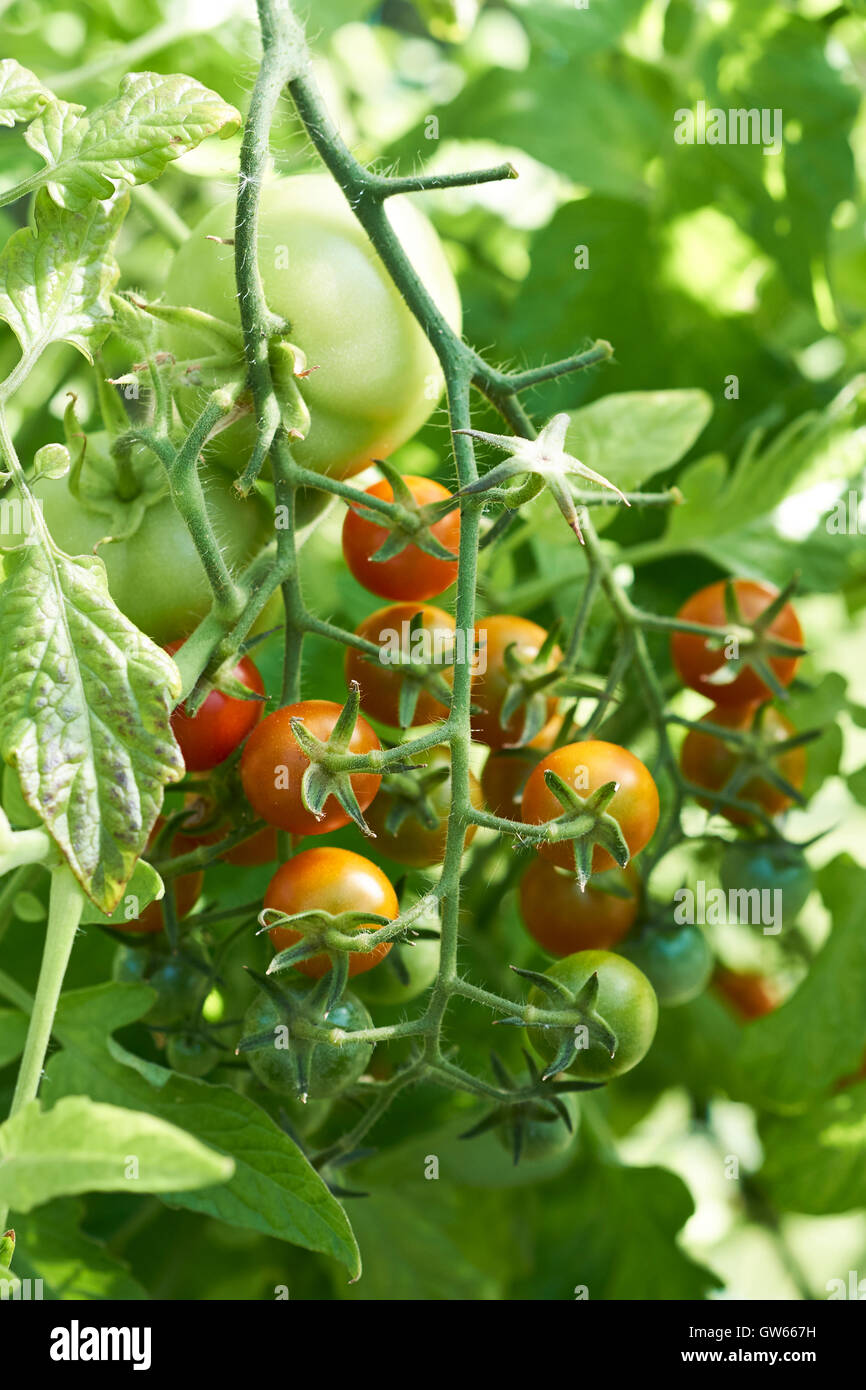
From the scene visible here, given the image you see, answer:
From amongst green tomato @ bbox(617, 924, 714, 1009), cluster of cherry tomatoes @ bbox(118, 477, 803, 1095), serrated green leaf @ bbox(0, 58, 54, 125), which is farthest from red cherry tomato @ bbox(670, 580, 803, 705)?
serrated green leaf @ bbox(0, 58, 54, 125)

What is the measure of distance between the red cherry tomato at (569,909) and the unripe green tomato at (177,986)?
126 mm

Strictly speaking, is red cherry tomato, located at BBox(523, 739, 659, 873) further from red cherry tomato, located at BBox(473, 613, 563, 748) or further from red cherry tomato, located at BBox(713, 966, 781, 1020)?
red cherry tomato, located at BBox(713, 966, 781, 1020)

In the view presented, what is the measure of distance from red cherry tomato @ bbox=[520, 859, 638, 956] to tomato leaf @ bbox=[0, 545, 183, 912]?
0.19m

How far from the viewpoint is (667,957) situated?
0.50 metres

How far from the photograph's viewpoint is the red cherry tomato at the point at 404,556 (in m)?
0.42

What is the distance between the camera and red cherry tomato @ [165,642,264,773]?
0.40 metres

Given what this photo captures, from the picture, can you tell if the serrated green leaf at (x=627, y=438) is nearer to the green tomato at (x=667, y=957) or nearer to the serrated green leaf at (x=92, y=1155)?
the green tomato at (x=667, y=957)

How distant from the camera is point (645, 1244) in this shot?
2.15ft

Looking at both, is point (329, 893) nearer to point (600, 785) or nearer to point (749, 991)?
point (600, 785)

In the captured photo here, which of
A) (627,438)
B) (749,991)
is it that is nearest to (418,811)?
(627,438)

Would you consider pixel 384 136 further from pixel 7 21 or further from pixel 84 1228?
pixel 84 1228

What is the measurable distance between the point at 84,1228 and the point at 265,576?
39cm
